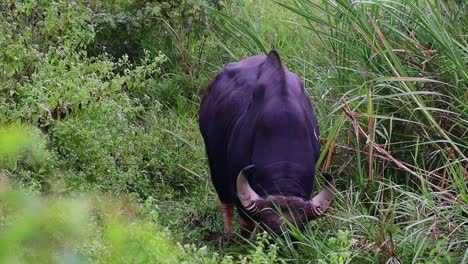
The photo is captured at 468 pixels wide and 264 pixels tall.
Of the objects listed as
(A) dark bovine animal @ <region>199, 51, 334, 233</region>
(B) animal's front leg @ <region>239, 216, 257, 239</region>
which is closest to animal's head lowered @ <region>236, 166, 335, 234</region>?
(A) dark bovine animal @ <region>199, 51, 334, 233</region>

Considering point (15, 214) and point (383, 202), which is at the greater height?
point (15, 214)

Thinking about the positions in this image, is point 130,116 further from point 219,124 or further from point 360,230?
point 360,230

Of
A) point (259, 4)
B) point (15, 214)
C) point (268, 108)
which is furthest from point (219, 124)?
point (15, 214)

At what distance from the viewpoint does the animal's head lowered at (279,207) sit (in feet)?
17.2

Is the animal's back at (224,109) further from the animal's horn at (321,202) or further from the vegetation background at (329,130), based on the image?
the animal's horn at (321,202)

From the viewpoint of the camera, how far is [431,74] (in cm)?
596

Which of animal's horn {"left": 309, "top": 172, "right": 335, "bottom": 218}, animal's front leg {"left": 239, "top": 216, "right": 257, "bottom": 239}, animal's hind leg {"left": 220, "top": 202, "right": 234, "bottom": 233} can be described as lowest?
animal's hind leg {"left": 220, "top": 202, "right": 234, "bottom": 233}

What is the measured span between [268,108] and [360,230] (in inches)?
40.5

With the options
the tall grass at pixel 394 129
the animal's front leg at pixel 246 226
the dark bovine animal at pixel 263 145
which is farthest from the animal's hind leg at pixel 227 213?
Answer: the tall grass at pixel 394 129

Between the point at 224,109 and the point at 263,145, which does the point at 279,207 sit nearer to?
the point at 263,145

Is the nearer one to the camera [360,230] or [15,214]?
[15,214]

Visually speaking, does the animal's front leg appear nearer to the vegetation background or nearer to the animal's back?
the vegetation background

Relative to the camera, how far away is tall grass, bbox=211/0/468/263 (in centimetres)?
482

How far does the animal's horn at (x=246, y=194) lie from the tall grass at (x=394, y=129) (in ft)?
1.14
